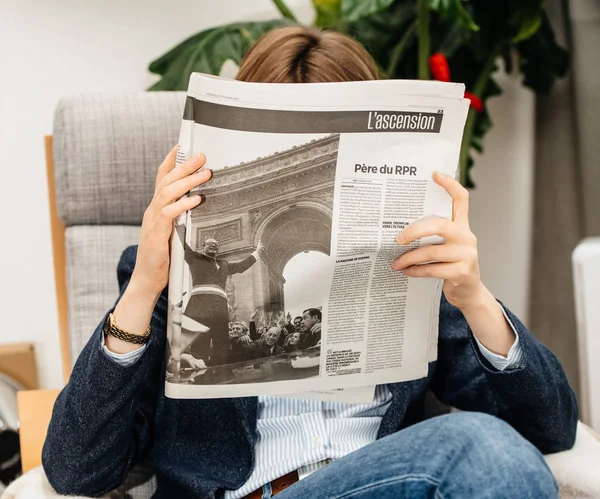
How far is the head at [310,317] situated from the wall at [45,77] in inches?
37.9

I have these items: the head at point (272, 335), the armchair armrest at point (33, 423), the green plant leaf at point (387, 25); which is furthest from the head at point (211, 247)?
the green plant leaf at point (387, 25)

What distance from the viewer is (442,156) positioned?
2.30 feet

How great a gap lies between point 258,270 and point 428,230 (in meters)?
0.18

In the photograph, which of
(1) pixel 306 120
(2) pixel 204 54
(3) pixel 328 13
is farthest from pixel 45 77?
(1) pixel 306 120

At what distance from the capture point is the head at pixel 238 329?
74cm

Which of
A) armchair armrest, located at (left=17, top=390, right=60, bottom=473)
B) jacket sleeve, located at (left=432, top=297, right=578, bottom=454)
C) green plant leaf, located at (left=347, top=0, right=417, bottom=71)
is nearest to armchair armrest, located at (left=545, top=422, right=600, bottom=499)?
jacket sleeve, located at (left=432, top=297, right=578, bottom=454)

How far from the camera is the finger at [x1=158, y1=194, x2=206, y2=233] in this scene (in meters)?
0.67

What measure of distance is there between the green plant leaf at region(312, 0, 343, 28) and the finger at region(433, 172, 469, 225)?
79cm

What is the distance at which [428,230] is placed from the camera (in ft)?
2.29

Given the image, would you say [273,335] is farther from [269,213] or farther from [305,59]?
[305,59]

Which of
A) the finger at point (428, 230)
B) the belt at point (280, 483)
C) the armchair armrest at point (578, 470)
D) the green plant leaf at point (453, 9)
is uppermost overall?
the green plant leaf at point (453, 9)

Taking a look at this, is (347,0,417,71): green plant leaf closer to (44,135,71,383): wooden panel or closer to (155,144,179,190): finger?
(44,135,71,383): wooden panel

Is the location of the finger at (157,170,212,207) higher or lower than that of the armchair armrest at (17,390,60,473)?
higher

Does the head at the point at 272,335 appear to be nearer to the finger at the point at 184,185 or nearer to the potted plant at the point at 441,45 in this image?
the finger at the point at 184,185
